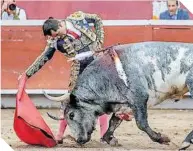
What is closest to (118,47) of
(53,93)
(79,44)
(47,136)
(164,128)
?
(79,44)

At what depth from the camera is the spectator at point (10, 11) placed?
428 inches

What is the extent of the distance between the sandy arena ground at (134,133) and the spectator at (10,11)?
1294mm

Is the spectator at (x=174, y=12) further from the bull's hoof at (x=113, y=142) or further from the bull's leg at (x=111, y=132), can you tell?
the bull's hoof at (x=113, y=142)

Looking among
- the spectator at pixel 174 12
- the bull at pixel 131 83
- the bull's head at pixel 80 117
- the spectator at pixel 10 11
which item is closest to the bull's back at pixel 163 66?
the bull at pixel 131 83

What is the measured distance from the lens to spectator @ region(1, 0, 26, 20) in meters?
10.9

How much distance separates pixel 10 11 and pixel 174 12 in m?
2.16

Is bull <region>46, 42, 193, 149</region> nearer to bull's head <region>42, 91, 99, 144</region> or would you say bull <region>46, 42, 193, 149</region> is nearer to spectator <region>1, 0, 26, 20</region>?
bull's head <region>42, 91, 99, 144</region>

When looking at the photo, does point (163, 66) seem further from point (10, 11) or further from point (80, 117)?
point (10, 11)

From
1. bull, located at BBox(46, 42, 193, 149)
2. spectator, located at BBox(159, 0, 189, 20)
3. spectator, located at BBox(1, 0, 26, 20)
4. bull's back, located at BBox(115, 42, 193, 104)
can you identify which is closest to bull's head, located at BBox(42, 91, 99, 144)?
bull, located at BBox(46, 42, 193, 149)

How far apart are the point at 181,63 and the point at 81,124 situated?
972mm

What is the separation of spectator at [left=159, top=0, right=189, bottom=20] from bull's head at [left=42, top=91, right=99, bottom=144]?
13.2 feet

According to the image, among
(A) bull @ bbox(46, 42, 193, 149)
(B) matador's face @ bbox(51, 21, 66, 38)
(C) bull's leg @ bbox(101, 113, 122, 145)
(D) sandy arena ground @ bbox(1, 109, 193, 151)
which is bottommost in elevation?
(D) sandy arena ground @ bbox(1, 109, 193, 151)

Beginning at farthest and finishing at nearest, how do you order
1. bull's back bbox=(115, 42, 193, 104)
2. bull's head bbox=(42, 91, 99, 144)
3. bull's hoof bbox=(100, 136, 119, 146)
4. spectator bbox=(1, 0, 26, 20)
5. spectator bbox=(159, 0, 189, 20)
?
spectator bbox=(1, 0, 26, 20), spectator bbox=(159, 0, 189, 20), bull's hoof bbox=(100, 136, 119, 146), bull's head bbox=(42, 91, 99, 144), bull's back bbox=(115, 42, 193, 104)

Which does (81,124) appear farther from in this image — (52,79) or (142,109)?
(52,79)
